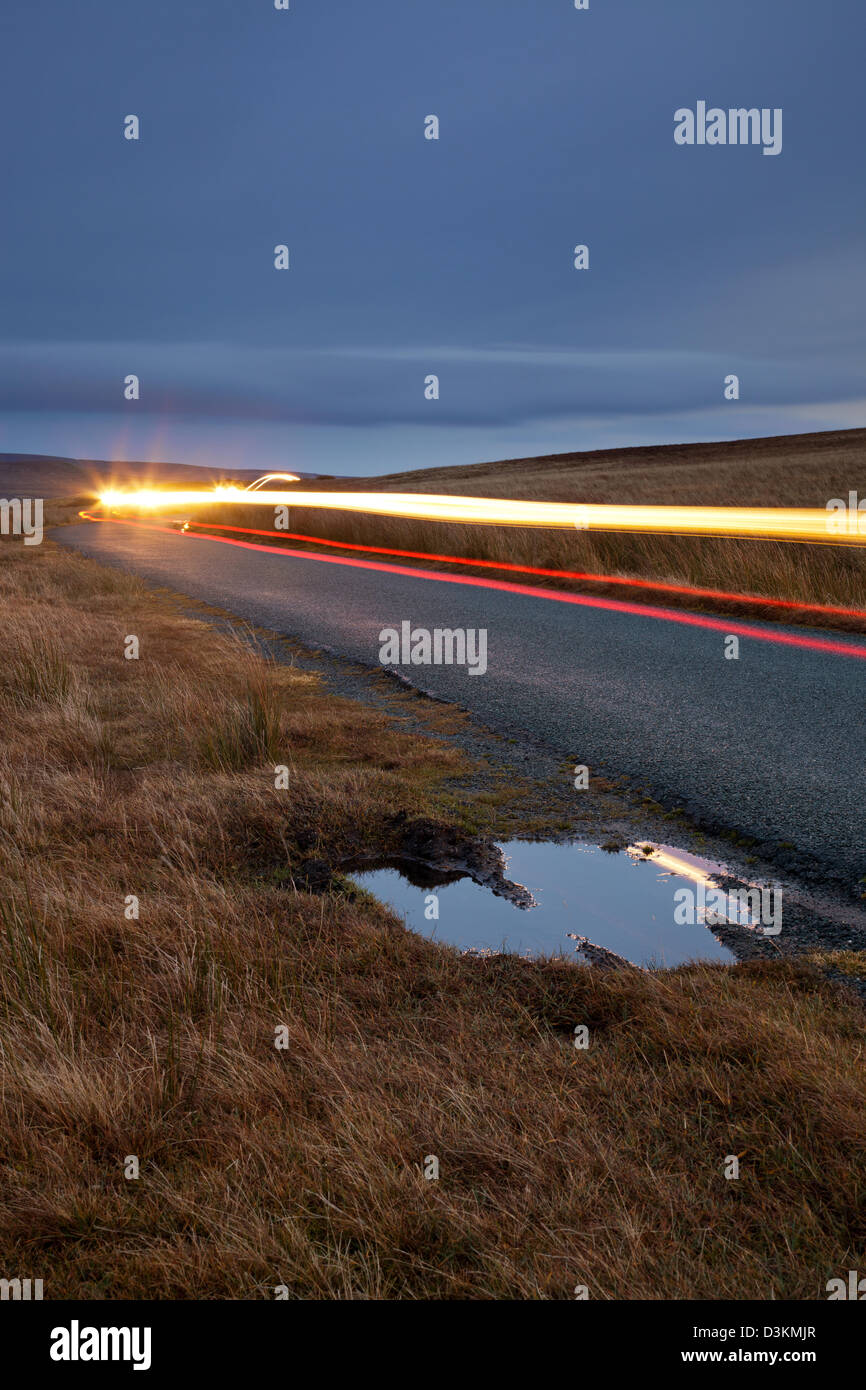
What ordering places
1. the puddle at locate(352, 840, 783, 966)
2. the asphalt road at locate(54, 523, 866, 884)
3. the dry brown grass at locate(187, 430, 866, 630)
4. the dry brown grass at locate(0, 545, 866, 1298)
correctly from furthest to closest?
the dry brown grass at locate(187, 430, 866, 630)
the asphalt road at locate(54, 523, 866, 884)
the puddle at locate(352, 840, 783, 966)
the dry brown grass at locate(0, 545, 866, 1298)

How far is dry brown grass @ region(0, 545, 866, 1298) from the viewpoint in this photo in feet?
6.98

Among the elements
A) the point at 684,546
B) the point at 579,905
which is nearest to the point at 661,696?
the point at 579,905

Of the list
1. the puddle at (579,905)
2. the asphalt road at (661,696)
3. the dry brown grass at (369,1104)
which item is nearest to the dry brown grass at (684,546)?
the asphalt road at (661,696)

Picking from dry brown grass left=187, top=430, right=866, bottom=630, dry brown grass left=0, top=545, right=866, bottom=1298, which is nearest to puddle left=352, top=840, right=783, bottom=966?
dry brown grass left=0, top=545, right=866, bottom=1298

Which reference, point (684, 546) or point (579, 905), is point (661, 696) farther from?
point (684, 546)

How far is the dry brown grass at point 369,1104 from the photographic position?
2.13 m

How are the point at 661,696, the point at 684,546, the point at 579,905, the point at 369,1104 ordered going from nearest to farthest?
the point at 369,1104, the point at 579,905, the point at 661,696, the point at 684,546

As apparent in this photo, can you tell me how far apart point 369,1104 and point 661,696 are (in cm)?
550

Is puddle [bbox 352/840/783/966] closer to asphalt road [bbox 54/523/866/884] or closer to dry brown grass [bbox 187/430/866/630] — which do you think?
asphalt road [bbox 54/523/866/884]

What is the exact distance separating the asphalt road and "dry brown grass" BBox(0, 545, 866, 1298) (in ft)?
6.21

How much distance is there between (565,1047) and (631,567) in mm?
13284

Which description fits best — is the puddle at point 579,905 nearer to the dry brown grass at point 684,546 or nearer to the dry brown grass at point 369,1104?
the dry brown grass at point 369,1104

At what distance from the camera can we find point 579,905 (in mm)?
4273
